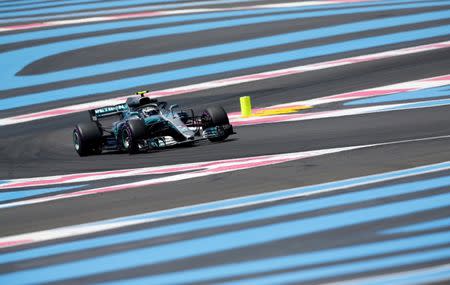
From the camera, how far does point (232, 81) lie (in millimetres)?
22484

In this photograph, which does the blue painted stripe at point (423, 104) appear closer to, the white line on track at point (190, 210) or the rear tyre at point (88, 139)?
the rear tyre at point (88, 139)

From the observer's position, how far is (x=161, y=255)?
284 inches

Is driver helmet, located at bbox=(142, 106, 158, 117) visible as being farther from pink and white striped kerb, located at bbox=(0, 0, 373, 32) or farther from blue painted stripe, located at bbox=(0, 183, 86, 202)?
pink and white striped kerb, located at bbox=(0, 0, 373, 32)

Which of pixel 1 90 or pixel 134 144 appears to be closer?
pixel 134 144

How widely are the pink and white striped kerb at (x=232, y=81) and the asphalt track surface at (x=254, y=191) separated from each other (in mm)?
346

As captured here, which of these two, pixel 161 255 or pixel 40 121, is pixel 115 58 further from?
pixel 161 255

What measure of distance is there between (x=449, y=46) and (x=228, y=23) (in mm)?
7356

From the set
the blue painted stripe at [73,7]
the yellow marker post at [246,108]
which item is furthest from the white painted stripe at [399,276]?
the blue painted stripe at [73,7]

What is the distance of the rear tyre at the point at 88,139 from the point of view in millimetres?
15344

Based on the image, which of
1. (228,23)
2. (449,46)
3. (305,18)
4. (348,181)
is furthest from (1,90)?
(348,181)

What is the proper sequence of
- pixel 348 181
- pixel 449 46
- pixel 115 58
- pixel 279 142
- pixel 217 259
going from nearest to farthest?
1. pixel 217 259
2. pixel 348 181
3. pixel 279 142
4. pixel 449 46
5. pixel 115 58

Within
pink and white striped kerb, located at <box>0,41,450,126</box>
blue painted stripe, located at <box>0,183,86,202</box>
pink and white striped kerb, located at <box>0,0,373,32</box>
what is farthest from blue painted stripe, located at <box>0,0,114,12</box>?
blue painted stripe, located at <box>0,183,86,202</box>

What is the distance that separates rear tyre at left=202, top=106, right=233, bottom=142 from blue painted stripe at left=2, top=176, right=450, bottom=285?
22.0ft

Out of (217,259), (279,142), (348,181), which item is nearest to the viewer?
(217,259)
